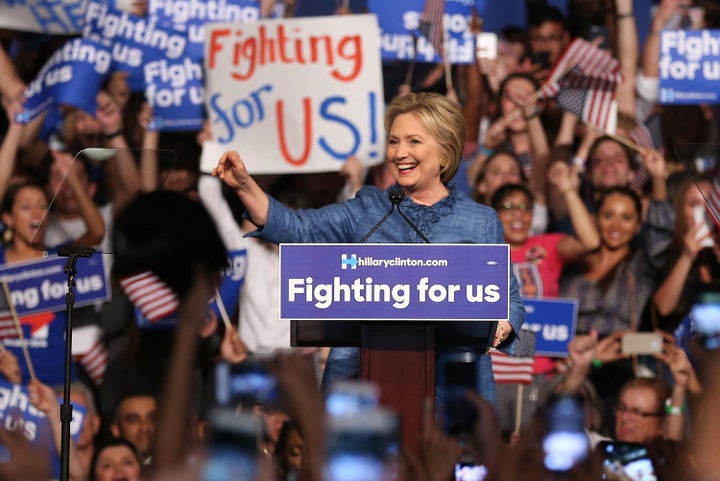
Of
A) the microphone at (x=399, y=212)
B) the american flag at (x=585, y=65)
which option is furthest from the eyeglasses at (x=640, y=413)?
the microphone at (x=399, y=212)

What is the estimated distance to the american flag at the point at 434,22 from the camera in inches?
233

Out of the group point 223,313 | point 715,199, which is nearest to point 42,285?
point 223,313

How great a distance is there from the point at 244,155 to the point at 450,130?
283 centimetres

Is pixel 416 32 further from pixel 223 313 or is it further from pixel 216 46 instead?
pixel 223 313

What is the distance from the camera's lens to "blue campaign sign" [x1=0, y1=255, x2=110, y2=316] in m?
5.45

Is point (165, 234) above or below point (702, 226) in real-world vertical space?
above

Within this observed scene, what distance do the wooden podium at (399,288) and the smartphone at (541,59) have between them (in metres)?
3.75

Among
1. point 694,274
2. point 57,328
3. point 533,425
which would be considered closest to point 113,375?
point 57,328

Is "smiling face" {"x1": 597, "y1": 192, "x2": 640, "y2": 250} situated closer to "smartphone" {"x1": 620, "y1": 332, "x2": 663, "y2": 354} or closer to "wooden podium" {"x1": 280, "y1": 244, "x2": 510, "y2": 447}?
Result: "smartphone" {"x1": 620, "y1": 332, "x2": 663, "y2": 354}

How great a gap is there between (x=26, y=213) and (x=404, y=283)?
3.41 meters

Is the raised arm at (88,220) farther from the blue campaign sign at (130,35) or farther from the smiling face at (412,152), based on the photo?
the blue campaign sign at (130,35)

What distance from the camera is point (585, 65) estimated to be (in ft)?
19.1

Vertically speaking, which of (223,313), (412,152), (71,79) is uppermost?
(71,79)

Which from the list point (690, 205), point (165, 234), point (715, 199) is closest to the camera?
point (715, 199)
